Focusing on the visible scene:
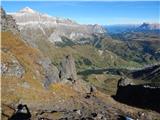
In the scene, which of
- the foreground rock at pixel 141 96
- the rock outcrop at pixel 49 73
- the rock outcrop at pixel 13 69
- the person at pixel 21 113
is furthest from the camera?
the foreground rock at pixel 141 96

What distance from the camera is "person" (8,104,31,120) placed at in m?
110

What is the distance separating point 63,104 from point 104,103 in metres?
25.4

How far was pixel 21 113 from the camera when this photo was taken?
372 ft

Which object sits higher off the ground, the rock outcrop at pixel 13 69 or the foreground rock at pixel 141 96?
the rock outcrop at pixel 13 69

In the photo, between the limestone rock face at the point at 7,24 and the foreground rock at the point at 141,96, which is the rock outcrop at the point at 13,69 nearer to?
the limestone rock face at the point at 7,24

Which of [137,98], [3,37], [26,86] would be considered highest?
[3,37]

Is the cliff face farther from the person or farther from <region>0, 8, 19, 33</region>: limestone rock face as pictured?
the person

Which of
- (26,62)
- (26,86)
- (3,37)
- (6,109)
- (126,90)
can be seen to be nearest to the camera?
(6,109)

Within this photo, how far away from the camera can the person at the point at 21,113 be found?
109662 mm

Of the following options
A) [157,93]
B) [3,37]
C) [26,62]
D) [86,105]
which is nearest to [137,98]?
[157,93]

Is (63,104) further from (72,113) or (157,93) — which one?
(157,93)

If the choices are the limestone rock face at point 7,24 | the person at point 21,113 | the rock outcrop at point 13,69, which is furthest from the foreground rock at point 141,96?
the person at point 21,113

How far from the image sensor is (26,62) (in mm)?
149250

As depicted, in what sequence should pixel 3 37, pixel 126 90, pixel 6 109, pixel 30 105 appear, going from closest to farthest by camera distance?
1. pixel 6 109
2. pixel 30 105
3. pixel 3 37
4. pixel 126 90
